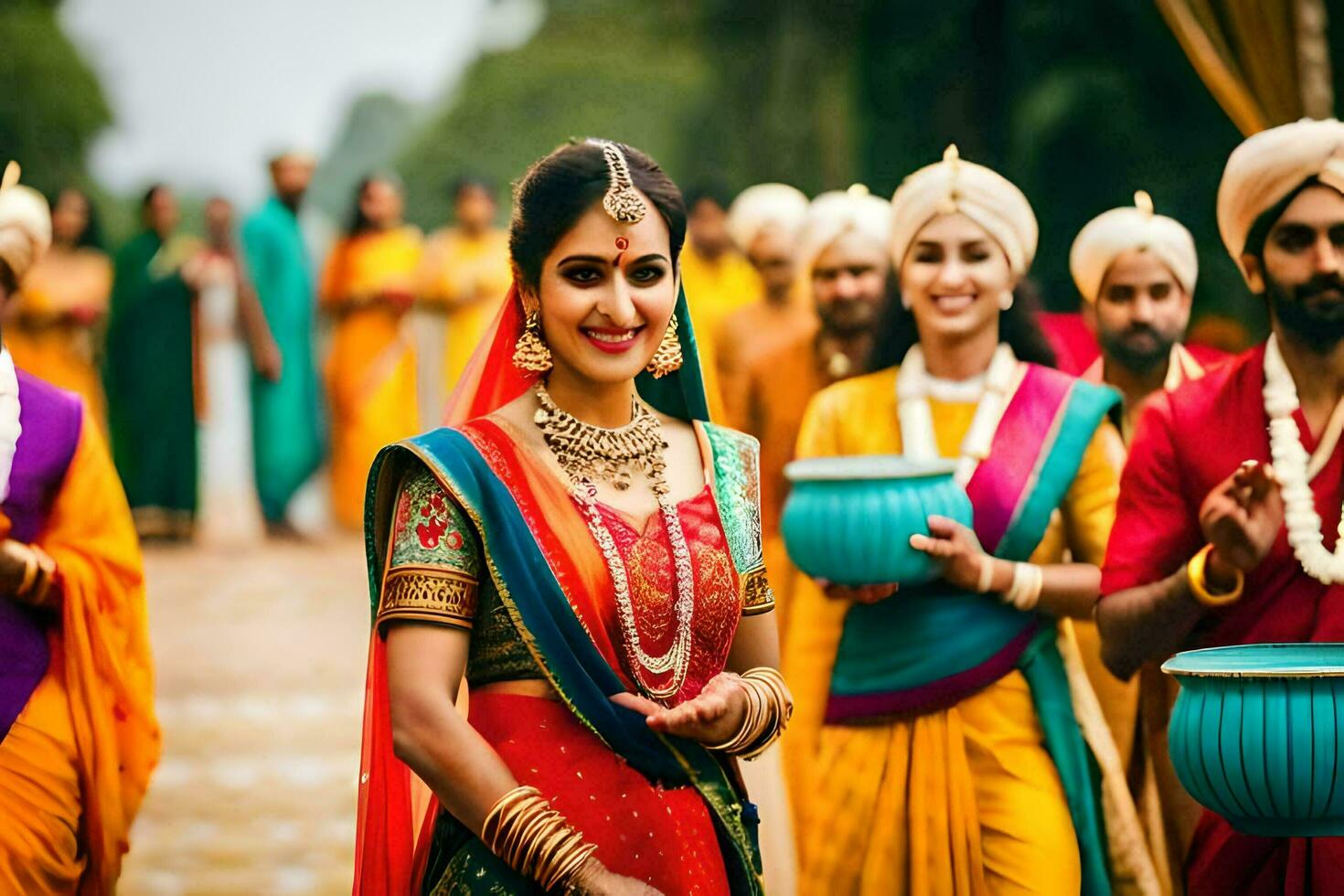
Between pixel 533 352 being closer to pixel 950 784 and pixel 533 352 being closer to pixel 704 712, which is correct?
pixel 704 712

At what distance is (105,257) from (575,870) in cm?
1198

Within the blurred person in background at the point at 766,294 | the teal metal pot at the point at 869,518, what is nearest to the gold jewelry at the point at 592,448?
the teal metal pot at the point at 869,518

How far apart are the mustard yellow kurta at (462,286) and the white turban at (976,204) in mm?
9611

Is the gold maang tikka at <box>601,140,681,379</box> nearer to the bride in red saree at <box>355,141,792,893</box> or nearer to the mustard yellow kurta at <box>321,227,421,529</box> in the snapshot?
the bride in red saree at <box>355,141,792,893</box>

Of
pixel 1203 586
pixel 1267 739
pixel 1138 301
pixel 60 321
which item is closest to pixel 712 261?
pixel 60 321

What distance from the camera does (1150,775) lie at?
5.28 m

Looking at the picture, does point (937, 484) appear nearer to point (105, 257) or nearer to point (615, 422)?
point (615, 422)

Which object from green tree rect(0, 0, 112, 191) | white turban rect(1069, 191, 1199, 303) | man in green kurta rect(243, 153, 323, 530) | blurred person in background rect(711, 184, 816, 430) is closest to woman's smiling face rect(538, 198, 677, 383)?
white turban rect(1069, 191, 1199, 303)

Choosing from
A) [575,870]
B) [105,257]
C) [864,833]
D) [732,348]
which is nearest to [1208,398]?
[864,833]

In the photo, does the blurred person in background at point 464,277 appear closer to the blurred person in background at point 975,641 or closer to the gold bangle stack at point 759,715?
the blurred person in background at point 975,641

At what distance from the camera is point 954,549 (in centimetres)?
460

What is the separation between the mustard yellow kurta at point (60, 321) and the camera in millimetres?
13602

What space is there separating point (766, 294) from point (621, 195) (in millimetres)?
5219

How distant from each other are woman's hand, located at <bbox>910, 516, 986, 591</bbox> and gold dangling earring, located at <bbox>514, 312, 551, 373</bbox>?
47.8 inches
